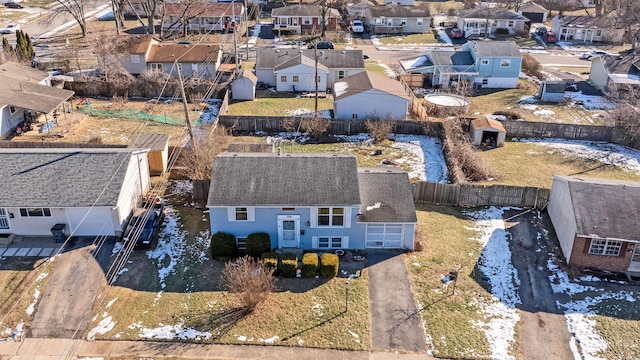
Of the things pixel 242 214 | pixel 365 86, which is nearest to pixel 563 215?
pixel 242 214

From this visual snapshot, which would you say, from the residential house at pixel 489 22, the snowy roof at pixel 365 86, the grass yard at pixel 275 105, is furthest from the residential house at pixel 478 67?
the residential house at pixel 489 22

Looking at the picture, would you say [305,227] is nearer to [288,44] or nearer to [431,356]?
[431,356]

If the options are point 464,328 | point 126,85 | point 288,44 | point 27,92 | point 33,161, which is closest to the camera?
point 464,328

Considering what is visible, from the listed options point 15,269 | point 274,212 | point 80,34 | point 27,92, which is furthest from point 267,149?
point 80,34

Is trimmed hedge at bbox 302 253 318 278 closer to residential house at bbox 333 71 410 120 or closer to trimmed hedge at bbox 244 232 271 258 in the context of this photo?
trimmed hedge at bbox 244 232 271 258

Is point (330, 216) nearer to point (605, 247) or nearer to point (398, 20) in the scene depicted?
point (605, 247)

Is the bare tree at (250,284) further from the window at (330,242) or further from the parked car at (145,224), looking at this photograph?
the parked car at (145,224)
